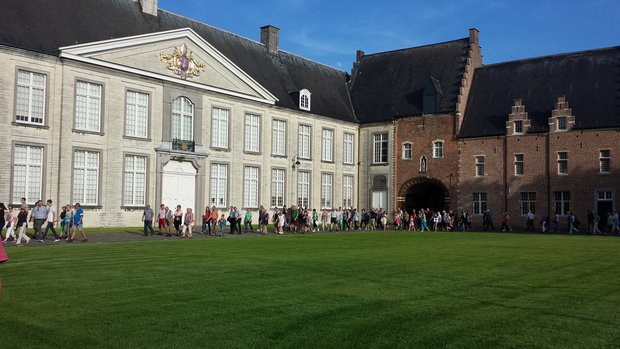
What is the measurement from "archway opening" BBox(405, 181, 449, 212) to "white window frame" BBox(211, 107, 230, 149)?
14995 mm

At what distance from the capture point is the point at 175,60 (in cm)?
3156

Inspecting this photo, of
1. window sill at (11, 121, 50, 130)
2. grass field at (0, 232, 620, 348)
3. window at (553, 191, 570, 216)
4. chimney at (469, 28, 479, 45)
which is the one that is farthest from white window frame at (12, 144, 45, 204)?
chimney at (469, 28, 479, 45)

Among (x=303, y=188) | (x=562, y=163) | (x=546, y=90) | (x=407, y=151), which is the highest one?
(x=546, y=90)

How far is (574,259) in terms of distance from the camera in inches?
580

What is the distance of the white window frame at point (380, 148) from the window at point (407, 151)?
1.30m

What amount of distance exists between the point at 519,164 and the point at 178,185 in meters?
21.8

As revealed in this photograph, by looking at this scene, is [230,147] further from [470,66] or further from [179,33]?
[470,66]

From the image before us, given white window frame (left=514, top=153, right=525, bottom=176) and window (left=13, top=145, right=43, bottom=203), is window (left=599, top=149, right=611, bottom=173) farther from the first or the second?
window (left=13, top=145, right=43, bottom=203)

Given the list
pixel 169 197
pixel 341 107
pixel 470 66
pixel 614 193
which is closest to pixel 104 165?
pixel 169 197

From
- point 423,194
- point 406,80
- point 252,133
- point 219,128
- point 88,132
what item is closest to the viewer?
point 88,132

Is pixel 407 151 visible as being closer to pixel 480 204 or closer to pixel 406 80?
pixel 406 80

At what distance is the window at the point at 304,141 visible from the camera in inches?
1566

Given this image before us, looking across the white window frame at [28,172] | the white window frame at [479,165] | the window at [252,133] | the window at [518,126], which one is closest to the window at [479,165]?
the white window frame at [479,165]

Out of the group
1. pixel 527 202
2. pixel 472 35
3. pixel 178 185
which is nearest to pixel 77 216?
pixel 178 185
